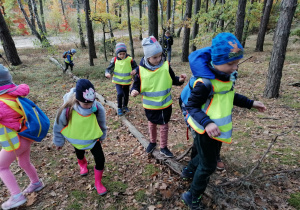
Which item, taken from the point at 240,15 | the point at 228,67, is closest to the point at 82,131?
the point at 228,67

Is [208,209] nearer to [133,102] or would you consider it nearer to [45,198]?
[45,198]

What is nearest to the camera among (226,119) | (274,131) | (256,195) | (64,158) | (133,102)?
(226,119)

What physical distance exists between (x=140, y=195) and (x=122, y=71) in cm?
388

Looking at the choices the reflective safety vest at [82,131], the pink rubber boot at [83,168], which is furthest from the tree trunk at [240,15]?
the pink rubber boot at [83,168]

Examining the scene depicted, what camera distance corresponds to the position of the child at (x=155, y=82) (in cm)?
338

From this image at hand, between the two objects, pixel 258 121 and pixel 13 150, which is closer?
pixel 13 150

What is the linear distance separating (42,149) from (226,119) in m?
4.47

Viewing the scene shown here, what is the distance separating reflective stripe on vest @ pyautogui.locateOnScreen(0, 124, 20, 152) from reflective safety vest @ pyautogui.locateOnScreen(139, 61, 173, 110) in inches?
Result: 82.1

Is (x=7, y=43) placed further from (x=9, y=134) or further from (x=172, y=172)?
(x=172, y=172)

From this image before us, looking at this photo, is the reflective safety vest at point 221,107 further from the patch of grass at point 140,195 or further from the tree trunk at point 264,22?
the tree trunk at point 264,22

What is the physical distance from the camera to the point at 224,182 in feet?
9.86

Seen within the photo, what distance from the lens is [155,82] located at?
11.3ft

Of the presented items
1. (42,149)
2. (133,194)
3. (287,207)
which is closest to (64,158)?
(42,149)

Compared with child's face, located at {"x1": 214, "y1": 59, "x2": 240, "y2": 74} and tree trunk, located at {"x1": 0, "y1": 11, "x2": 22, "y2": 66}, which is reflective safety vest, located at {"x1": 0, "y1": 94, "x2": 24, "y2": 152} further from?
tree trunk, located at {"x1": 0, "y1": 11, "x2": 22, "y2": 66}
